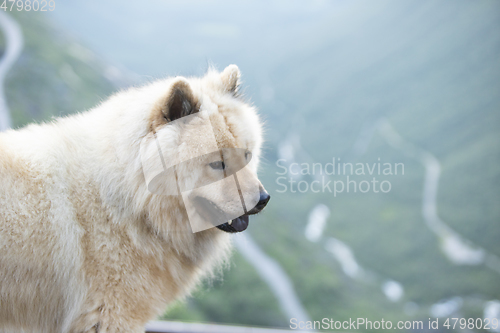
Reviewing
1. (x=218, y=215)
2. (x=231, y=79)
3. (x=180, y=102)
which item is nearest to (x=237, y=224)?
(x=218, y=215)

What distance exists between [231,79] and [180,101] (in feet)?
1.24

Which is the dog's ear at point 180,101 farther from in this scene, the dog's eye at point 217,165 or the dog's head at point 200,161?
the dog's eye at point 217,165

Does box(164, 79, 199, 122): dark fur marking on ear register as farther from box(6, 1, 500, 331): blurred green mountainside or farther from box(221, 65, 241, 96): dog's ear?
box(6, 1, 500, 331): blurred green mountainside

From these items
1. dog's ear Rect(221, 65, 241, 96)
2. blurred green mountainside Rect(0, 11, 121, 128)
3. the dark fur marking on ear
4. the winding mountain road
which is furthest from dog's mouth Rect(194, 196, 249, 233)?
the winding mountain road

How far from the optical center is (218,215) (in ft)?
3.96

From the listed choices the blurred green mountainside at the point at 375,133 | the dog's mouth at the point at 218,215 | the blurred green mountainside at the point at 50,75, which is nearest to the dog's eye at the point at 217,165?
the dog's mouth at the point at 218,215

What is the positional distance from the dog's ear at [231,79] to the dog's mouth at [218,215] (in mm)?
547

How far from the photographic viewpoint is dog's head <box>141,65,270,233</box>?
3.64ft

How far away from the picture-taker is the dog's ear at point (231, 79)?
1402mm

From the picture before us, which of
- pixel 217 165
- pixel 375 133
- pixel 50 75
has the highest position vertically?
pixel 50 75

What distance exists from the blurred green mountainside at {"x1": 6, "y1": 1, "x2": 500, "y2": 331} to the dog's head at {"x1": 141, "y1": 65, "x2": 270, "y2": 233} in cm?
236

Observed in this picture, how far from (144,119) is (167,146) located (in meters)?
0.14

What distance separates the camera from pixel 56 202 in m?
1.05

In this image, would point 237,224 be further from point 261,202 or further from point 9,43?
point 9,43
